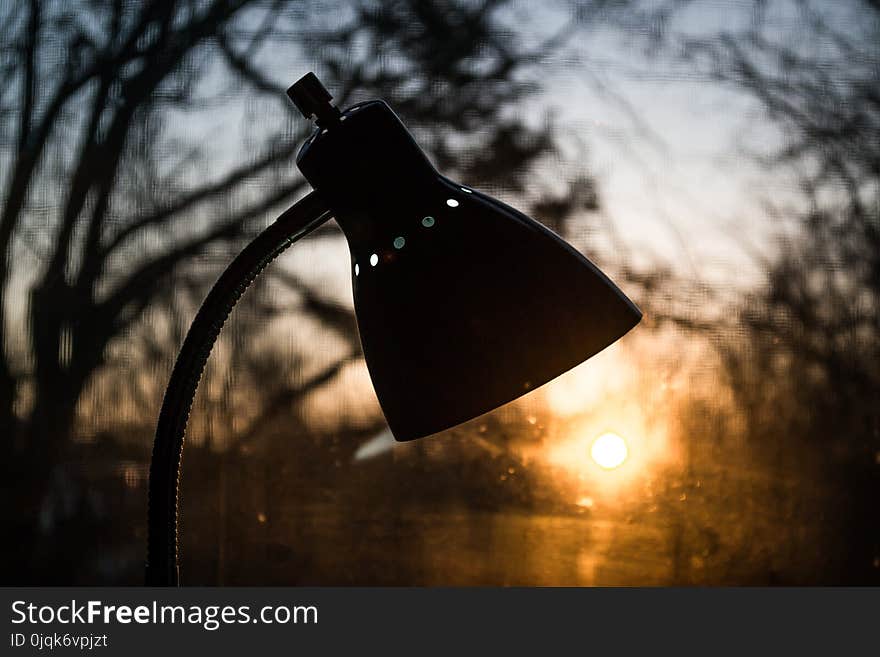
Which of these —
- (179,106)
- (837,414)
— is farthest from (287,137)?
(837,414)

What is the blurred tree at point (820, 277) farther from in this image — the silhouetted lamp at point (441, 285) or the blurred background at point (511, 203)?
the silhouetted lamp at point (441, 285)

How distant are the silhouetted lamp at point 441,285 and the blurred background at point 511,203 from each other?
25.4 inches

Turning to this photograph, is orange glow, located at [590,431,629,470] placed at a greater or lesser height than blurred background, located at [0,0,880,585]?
lesser

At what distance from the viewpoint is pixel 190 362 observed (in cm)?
48

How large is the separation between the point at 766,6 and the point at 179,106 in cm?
87

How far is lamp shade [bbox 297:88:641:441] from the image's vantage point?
402mm

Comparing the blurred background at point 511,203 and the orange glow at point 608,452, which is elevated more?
the blurred background at point 511,203

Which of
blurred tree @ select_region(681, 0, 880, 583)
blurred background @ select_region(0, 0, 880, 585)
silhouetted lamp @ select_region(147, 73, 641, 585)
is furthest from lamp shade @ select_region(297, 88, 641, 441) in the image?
blurred tree @ select_region(681, 0, 880, 583)

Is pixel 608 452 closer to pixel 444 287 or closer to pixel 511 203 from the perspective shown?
pixel 511 203

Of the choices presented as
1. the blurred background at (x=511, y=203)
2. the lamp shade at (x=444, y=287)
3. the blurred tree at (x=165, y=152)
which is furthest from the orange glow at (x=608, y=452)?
the lamp shade at (x=444, y=287)

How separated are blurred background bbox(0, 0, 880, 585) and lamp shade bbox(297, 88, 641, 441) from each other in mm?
646

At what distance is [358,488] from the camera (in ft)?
3.50

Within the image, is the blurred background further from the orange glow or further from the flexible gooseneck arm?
the flexible gooseneck arm

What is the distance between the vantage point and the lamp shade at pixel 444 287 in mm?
402
